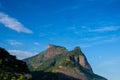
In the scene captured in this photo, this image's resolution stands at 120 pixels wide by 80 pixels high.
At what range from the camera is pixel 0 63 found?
62.8 m

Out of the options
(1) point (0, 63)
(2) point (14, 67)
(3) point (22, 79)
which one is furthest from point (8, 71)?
(3) point (22, 79)

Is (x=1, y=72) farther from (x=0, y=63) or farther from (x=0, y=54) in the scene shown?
(x=0, y=54)

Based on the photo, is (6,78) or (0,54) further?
(0,54)

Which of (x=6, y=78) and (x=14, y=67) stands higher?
(x=14, y=67)

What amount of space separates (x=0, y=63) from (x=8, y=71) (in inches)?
99.4

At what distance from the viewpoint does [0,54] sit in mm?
77875

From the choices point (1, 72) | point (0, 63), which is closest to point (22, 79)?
point (1, 72)

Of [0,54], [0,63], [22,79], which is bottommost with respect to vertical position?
[22,79]

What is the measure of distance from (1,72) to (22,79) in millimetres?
12338

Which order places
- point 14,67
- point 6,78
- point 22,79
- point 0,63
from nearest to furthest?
point 22,79 < point 6,78 < point 0,63 < point 14,67

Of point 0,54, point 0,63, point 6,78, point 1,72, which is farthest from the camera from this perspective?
point 0,54

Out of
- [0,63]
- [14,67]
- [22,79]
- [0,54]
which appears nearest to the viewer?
[22,79]

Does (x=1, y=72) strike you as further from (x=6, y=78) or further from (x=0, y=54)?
(x=0, y=54)

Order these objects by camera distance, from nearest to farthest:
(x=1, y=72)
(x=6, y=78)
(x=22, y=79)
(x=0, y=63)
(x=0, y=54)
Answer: (x=22, y=79), (x=6, y=78), (x=1, y=72), (x=0, y=63), (x=0, y=54)
